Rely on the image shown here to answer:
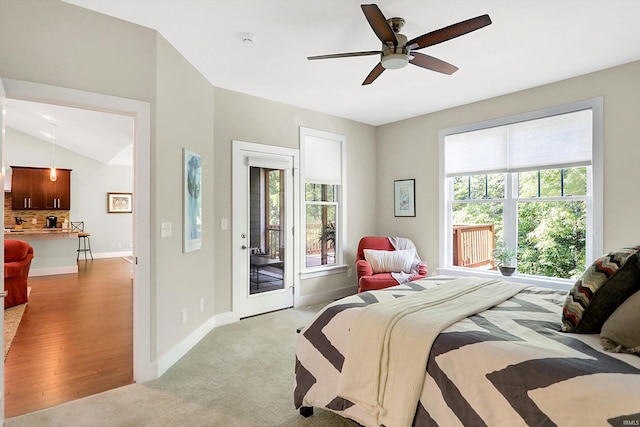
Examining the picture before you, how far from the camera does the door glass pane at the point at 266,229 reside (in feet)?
13.6

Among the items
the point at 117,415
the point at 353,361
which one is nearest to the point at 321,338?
the point at 353,361

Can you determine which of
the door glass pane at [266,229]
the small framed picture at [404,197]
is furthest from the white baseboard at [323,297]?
the small framed picture at [404,197]

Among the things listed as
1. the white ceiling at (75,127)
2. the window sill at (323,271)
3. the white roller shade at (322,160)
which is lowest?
the window sill at (323,271)

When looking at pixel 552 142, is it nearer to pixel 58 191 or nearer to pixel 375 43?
pixel 375 43

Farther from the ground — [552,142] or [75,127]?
[75,127]

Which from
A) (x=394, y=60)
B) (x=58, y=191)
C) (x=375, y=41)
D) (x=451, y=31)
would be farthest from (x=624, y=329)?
(x=58, y=191)

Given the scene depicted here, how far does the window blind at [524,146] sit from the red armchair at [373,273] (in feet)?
4.46

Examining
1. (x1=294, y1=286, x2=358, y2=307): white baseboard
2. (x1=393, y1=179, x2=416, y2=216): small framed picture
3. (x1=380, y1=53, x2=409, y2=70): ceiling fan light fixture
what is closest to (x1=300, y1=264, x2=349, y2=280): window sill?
(x1=294, y1=286, x2=358, y2=307): white baseboard

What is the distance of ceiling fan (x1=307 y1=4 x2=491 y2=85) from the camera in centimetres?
195

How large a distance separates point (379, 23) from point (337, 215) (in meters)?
3.27

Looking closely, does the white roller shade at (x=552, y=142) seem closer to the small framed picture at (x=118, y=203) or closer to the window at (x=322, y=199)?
the window at (x=322, y=199)

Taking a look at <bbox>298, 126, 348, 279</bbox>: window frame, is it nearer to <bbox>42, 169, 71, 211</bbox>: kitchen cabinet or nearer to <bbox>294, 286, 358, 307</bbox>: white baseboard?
<bbox>294, 286, 358, 307</bbox>: white baseboard

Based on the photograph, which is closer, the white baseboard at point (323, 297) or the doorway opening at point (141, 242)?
the doorway opening at point (141, 242)

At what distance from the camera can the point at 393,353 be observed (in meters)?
1.58
